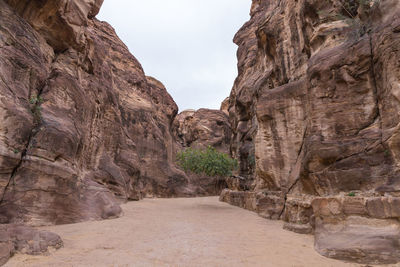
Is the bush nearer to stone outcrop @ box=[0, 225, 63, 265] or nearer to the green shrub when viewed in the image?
the green shrub

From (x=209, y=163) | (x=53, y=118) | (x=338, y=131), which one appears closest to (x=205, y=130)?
(x=209, y=163)

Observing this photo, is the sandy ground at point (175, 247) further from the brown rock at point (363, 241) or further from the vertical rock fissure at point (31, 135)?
the vertical rock fissure at point (31, 135)

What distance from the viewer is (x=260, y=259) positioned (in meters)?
5.50

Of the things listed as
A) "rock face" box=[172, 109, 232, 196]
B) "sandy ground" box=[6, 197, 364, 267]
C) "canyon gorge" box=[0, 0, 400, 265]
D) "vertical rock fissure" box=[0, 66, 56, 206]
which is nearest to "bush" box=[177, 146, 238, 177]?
"canyon gorge" box=[0, 0, 400, 265]

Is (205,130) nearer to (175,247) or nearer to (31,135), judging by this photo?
(31,135)

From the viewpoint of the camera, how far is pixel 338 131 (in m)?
8.64

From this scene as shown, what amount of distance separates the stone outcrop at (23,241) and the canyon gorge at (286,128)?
0.02m

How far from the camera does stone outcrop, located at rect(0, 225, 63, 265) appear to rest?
15.4 ft

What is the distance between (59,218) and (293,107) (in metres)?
11.7

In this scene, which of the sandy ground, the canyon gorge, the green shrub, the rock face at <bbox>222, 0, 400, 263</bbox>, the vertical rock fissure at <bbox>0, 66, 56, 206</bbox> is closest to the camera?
the sandy ground

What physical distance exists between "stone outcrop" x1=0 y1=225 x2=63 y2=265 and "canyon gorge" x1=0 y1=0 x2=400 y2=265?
0.02 metres

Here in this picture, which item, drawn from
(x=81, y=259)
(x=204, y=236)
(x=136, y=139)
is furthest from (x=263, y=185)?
(x=136, y=139)

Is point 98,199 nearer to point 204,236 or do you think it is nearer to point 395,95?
point 204,236

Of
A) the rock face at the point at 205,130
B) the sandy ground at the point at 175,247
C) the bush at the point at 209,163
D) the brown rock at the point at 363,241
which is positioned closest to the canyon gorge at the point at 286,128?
the brown rock at the point at 363,241
